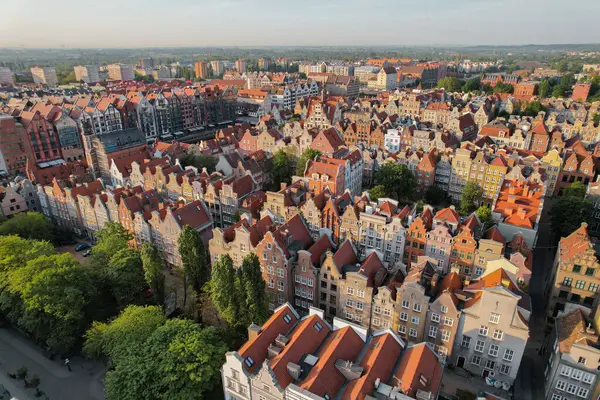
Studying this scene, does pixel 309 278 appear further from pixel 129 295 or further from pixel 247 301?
pixel 129 295

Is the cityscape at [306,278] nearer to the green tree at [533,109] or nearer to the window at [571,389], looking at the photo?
the window at [571,389]

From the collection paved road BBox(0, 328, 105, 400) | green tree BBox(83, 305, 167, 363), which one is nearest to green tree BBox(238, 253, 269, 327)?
green tree BBox(83, 305, 167, 363)

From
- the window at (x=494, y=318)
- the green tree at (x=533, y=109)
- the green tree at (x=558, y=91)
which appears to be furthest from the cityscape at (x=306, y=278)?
the green tree at (x=558, y=91)

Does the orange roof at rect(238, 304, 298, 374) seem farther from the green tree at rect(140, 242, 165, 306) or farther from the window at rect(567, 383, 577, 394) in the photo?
the window at rect(567, 383, 577, 394)

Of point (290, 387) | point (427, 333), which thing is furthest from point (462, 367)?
point (290, 387)

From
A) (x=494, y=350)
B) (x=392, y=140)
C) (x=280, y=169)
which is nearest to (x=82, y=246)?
(x=280, y=169)
